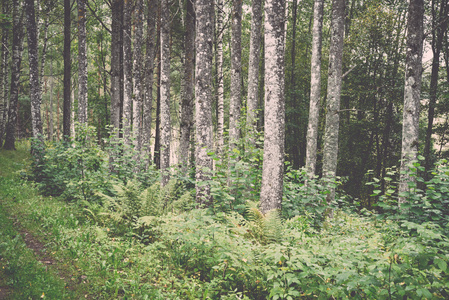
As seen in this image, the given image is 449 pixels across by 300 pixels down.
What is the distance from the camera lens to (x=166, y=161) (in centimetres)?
1009

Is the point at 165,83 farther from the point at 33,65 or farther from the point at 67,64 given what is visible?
the point at 67,64

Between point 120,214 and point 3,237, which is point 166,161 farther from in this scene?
point 3,237

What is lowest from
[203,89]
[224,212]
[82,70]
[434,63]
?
[224,212]

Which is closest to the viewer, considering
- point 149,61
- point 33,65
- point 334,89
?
point 334,89

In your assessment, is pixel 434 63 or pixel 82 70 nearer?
pixel 82 70

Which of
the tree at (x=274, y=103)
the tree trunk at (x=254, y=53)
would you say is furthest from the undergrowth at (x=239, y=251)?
the tree trunk at (x=254, y=53)

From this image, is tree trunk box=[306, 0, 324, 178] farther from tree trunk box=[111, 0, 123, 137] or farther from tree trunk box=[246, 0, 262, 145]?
tree trunk box=[111, 0, 123, 137]

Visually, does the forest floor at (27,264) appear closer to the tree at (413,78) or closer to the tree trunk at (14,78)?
the tree at (413,78)

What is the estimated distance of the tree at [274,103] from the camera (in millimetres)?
5865

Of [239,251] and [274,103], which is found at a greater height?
[274,103]

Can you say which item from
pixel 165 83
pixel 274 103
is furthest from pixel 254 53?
pixel 274 103

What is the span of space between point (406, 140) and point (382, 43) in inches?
586

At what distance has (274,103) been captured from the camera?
591 centimetres

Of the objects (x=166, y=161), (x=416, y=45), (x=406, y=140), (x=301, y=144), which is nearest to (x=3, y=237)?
(x=166, y=161)
